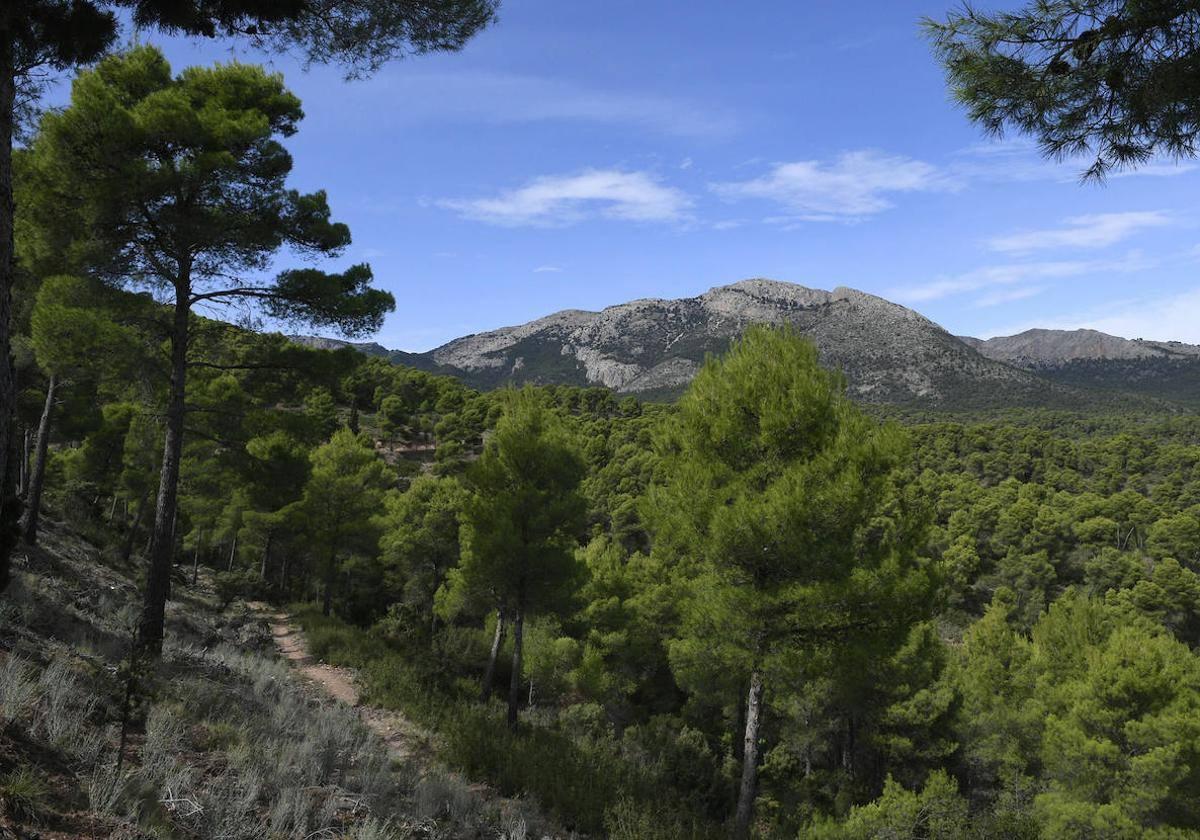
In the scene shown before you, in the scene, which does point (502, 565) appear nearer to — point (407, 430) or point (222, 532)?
point (222, 532)

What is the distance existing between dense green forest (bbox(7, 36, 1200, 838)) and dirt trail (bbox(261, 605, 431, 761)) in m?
0.48

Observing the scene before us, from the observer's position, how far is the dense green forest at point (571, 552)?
808 centimetres

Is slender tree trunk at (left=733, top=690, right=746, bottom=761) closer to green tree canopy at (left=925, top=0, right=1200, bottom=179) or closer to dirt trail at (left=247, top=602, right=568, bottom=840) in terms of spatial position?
dirt trail at (left=247, top=602, right=568, bottom=840)

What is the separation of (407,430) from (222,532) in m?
41.0

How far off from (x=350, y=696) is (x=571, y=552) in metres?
5.64

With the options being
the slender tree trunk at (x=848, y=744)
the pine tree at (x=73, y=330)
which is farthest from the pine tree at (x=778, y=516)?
the slender tree trunk at (x=848, y=744)

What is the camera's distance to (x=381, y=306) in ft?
36.0

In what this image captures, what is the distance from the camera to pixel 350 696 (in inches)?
484

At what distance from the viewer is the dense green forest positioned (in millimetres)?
8078

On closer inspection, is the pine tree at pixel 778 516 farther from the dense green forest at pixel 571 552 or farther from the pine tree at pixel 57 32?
the pine tree at pixel 57 32

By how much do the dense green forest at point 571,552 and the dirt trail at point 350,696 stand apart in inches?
18.8

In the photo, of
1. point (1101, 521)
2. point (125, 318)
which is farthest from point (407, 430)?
point (1101, 521)

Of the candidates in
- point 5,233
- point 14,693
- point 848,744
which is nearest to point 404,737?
point 14,693

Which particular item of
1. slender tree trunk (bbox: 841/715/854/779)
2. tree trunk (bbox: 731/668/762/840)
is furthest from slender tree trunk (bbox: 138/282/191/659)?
slender tree trunk (bbox: 841/715/854/779)
